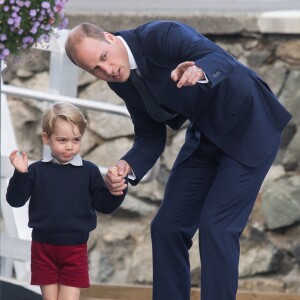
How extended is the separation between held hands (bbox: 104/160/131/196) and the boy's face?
0.15m

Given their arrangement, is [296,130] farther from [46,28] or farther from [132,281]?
→ [46,28]

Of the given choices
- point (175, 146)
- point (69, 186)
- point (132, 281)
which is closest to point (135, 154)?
point (69, 186)

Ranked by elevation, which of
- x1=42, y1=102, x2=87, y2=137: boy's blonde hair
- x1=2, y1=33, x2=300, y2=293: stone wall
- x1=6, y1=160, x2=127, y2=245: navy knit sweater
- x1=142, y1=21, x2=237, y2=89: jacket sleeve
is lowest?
x1=2, y1=33, x2=300, y2=293: stone wall

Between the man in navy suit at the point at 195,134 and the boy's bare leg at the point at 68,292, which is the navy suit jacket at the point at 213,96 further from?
the boy's bare leg at the point at 68,292

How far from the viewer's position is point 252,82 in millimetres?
4305

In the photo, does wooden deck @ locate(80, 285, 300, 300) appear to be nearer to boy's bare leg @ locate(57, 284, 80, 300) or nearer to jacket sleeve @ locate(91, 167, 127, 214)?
boy's bare leg @ locate(57, 284, 80, 300)

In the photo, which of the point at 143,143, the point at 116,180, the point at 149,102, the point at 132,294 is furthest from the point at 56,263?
the point at 132,294

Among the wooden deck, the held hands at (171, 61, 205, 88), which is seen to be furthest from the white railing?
the held hands at (171, 61, 205, 88)

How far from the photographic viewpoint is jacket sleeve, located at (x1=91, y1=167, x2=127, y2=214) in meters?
4.43

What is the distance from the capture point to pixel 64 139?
440cm

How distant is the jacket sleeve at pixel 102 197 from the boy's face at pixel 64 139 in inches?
4.9

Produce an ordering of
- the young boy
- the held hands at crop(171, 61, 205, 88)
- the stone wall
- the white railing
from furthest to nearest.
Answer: the stone wall < the white railing < the young boy < the held hands at crop(171, 61, 205, 88)

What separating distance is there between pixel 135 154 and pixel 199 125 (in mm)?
295

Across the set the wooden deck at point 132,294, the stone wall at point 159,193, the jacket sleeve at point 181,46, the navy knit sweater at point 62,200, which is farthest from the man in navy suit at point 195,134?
the stone wall at point 159,193
